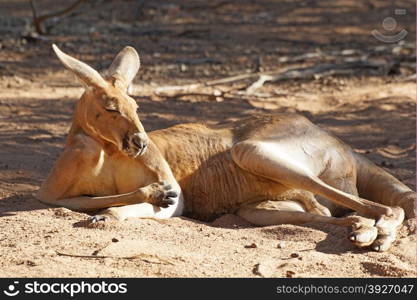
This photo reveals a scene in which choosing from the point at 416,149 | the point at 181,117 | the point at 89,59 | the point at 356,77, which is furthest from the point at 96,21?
the point at 416,149

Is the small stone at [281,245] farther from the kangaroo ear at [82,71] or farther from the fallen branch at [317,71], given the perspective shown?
the fallen branch at [317,71]

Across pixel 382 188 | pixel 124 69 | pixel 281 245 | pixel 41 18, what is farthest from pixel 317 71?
pixel 281 245

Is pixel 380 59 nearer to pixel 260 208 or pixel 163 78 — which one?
pixel 163 78

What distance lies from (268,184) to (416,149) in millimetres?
2570

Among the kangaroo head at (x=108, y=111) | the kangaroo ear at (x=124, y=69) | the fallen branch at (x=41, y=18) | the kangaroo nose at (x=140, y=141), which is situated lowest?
the fallen branch at (x=41, y=18)

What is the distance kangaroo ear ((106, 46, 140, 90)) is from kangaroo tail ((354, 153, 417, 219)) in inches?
68.1

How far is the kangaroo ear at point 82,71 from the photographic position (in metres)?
5.64

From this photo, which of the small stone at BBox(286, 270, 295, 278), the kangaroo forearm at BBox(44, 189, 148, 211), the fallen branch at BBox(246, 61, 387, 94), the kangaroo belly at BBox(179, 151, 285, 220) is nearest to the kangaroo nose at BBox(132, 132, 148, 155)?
the kangaroo forearm at BBox(44, 189, 148, 211)

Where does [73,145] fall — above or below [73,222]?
above

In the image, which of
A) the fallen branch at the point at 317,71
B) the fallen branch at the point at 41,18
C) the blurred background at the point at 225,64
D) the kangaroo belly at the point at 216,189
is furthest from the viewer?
the fallen branch at the point at 41,18

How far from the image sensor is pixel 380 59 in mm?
12562

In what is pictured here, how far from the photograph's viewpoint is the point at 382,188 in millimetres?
6266

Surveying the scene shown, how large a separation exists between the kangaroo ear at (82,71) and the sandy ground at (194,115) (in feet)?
2.84

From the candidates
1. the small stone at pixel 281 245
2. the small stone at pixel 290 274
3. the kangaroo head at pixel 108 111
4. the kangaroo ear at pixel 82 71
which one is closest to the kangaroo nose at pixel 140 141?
the kangaroo head at pixel 108 111
